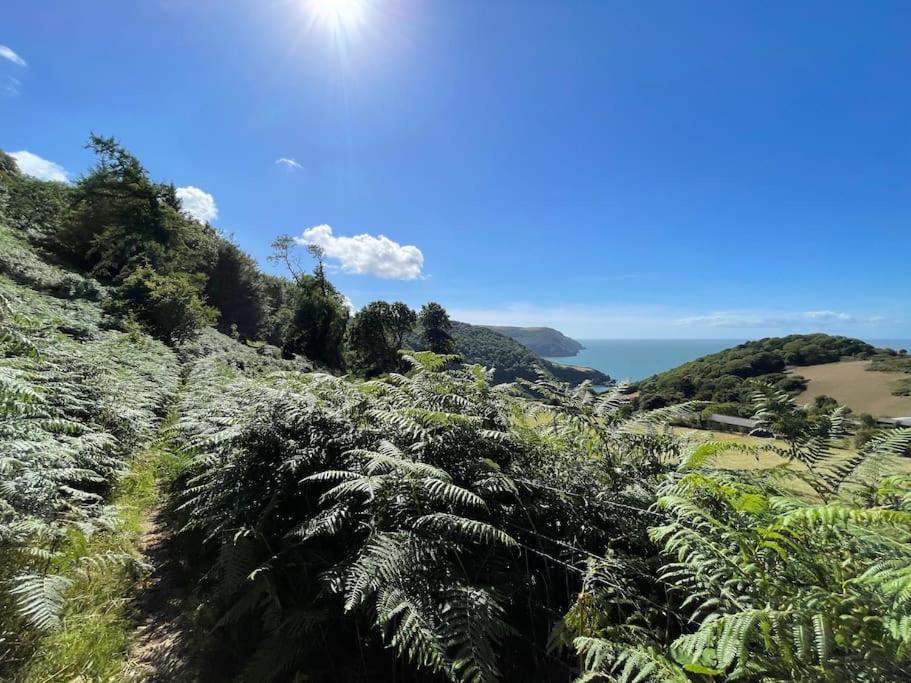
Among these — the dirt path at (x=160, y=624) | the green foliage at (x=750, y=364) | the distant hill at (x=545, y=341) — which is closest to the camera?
the dirt path at (x=160, y=624)

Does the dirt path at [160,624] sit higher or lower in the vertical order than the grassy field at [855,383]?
lower

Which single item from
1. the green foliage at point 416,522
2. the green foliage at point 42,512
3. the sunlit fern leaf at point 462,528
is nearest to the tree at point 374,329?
the green foliage at point 42,512

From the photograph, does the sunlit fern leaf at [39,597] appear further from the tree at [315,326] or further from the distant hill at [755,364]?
the tree at [315,326]

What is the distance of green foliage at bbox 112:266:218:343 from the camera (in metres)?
14.9

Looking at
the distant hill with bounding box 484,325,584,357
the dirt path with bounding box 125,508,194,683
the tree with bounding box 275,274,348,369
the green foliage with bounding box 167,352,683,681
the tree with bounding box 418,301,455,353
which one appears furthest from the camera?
the distant hill with bounding box 484,325,584,357

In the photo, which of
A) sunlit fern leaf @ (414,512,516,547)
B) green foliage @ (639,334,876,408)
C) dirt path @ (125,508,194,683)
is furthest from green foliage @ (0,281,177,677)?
green foliage @ (639,334,876,408)

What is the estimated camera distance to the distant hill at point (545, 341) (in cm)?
6291

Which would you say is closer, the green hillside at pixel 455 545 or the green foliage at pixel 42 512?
the green hillside at pixel 455 545

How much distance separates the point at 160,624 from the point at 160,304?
15730mm

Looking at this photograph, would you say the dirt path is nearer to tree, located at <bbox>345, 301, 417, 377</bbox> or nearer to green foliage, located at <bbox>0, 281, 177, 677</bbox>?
green foliage, located at <bbox>0, 281, 177, 677</bbox>

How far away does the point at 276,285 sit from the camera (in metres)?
46.5

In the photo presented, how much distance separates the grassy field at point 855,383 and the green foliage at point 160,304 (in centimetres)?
1834

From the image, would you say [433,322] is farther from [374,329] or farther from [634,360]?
[634,360]

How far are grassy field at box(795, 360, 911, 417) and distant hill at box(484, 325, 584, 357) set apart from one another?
165 ft
